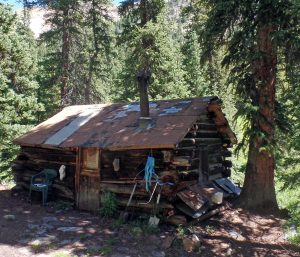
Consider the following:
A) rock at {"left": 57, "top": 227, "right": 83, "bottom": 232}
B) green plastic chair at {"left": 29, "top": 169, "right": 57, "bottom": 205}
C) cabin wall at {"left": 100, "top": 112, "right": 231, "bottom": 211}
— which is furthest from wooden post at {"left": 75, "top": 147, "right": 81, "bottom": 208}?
rock at {"left": 57, "top": 227, "right": 83, "bottom": 232}

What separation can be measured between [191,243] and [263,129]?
4.56 m

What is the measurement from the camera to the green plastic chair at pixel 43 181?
14.2 m

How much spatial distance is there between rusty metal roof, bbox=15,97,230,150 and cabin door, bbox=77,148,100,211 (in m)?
0.56

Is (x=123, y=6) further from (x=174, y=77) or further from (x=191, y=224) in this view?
(x=191, y=224)

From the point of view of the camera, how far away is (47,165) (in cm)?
1509

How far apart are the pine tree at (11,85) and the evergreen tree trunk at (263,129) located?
11895mm

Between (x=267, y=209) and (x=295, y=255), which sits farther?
(x=267, y=209)

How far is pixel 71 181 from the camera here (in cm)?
1416

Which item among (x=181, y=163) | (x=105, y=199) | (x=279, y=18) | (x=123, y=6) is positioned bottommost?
(x=105, y=199)

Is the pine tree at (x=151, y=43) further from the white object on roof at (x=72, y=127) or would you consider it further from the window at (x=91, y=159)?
the window at (x=91, y=159)

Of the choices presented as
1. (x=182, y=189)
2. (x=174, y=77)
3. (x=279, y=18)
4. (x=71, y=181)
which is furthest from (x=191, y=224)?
(x=174, y=77)

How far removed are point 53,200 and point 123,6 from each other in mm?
12282

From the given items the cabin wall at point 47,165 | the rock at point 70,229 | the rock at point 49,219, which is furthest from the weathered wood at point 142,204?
the cabin wall at point 47,165

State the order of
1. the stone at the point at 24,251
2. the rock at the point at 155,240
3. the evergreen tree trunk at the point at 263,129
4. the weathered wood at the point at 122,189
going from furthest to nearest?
the evergreen tree trunk at the point at 263,129, the weathered wood at the point at 122,189, the rock at the point at 155,240, the stone at the point at 24,251
